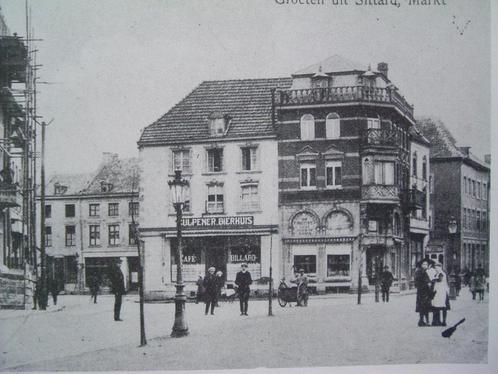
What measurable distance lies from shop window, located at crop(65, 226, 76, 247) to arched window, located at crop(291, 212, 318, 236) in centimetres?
189

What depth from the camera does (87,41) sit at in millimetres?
5723

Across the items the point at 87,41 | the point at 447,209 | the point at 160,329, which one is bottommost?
the point at 160,329

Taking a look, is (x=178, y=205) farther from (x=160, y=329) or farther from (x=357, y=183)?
(x=357, y=183)

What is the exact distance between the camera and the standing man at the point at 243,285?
573 centimetres

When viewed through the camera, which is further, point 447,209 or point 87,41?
point 447,209

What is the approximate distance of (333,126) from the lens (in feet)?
19.3

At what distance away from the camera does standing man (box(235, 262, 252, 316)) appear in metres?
5.73

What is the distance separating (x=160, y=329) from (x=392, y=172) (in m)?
2.41

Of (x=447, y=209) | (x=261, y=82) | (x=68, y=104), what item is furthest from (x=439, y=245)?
(x=68, y=104)

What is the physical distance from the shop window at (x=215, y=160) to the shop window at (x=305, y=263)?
105cm

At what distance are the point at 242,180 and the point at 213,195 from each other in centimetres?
29

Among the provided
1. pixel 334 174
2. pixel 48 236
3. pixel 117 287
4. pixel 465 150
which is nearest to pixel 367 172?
pixel 334 174

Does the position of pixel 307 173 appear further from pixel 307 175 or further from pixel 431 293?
pixel 431 293

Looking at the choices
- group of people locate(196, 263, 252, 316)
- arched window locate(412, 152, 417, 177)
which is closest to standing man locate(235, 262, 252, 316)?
group of people locate(196, 263, 252, 316)
